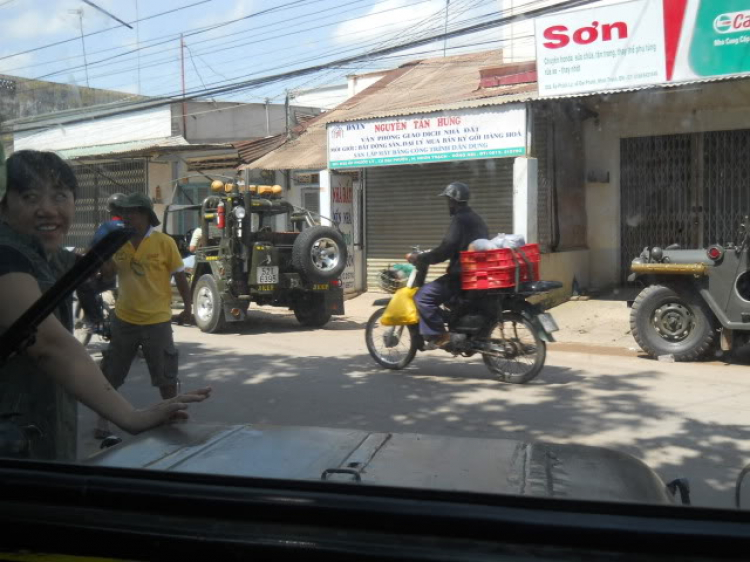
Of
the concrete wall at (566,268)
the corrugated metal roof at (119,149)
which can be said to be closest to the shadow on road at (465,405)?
the concrete wall at (566,268)

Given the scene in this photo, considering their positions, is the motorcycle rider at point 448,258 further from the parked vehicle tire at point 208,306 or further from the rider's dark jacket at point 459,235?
the parked vehicle tire at point 208,306

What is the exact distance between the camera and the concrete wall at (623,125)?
10.8 m

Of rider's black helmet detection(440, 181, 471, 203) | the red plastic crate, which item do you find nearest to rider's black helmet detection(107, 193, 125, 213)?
rider's black helmet detection(440, 181, 471, 203)

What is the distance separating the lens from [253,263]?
10766 millimetres

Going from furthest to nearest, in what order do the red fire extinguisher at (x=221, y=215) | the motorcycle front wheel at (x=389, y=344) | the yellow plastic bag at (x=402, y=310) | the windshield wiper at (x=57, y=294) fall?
1. the red fire extinguisher at (x=221, y=215)
2. the motorcycle front wheel at (x=389, y=344)
3. the yellow plastic bag at (x=402, y=310)
4. the windshield wiper at (x=57, y=294)

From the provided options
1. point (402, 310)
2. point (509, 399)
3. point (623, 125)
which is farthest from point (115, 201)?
point (623, 125)

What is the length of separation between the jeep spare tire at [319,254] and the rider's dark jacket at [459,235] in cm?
363

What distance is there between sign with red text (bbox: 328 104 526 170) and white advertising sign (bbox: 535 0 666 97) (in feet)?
3.04

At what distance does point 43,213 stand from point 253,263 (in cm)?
877

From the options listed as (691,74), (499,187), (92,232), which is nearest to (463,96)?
(499,187)

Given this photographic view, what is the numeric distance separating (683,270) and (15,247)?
732cm

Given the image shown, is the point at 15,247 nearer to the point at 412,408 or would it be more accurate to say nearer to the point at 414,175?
the point at 412,408

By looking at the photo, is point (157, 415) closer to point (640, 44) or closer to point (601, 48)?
point (640, 44)

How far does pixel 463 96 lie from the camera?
407 inches
